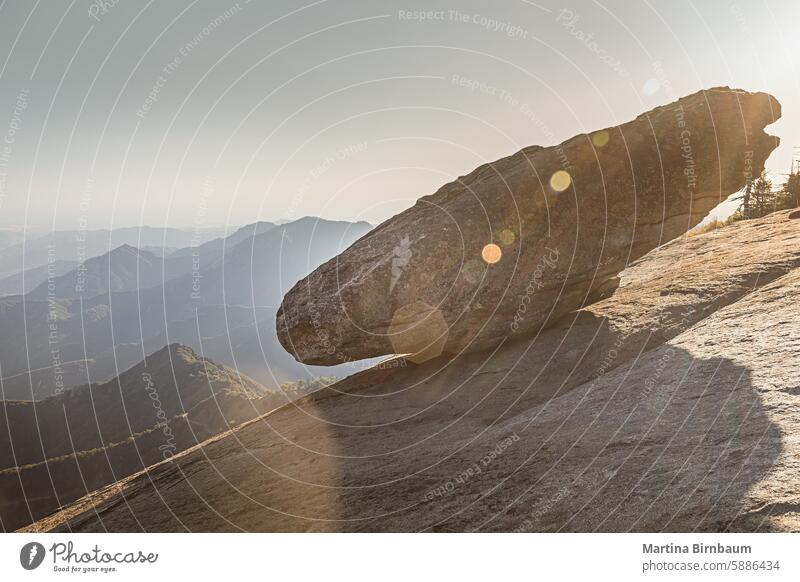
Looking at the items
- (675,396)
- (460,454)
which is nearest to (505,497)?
(460,454)

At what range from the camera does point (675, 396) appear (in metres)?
9.14

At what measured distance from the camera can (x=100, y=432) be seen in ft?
230

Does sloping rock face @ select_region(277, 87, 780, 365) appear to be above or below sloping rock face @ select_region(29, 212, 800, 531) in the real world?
above

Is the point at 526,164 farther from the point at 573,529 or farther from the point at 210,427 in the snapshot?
the point at 210,427

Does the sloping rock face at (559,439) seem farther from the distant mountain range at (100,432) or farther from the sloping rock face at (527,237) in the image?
the distant mountain range at (100,432)

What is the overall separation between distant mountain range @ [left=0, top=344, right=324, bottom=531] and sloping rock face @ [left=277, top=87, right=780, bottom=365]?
40.0 metres

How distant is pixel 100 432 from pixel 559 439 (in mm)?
80044

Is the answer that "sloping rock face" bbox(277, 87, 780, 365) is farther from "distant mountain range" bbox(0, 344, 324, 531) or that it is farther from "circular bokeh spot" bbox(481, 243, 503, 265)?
Result: "distant mountain range" bbox(0, 344, 324, 531)

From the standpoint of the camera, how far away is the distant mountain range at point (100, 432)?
96375 mm

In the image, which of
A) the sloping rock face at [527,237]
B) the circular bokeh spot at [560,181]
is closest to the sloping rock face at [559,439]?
the sloping rock face at [527,237]

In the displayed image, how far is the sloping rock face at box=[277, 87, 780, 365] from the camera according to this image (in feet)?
47.1
